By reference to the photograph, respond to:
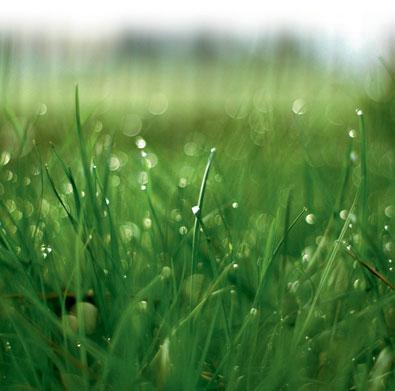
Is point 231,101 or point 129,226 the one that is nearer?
point 129,226

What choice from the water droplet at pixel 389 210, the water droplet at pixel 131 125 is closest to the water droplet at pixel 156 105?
the water droplet at pixel 131 125

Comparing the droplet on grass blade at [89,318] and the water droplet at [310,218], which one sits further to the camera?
the water droplet at [310,218]

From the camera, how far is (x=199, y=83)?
19.0 feet

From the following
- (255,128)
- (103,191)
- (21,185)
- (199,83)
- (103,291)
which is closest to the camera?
(103,291)

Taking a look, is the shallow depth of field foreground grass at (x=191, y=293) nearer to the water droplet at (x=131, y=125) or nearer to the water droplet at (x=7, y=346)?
the water droplet at (x=7, y=346)

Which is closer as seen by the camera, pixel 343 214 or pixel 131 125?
pixel 343 214

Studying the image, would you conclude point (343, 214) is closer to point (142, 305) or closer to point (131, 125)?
point (142, 305)

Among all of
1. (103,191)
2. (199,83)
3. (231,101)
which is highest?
(103,191)

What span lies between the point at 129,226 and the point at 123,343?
1.43 feet

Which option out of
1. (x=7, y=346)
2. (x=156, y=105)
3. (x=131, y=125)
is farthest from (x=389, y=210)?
(x=156, y=105)

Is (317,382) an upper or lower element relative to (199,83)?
upper

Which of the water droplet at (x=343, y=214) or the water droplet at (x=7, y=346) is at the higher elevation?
the water droplet at (x=343, y=214)

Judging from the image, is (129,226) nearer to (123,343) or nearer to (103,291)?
(103,291)

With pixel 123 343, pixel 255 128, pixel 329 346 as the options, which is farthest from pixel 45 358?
pixel 255 128
